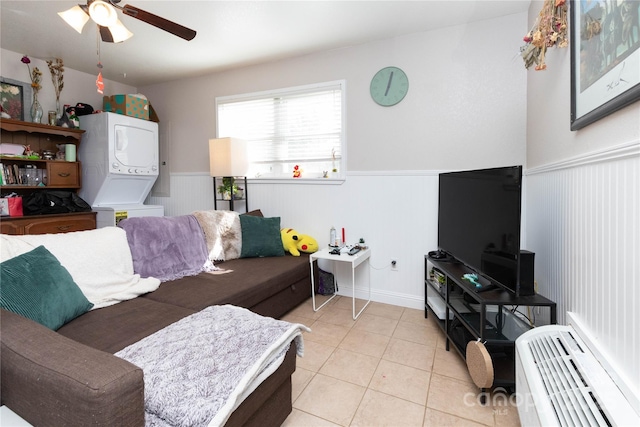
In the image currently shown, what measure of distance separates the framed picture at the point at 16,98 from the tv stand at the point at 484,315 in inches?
175

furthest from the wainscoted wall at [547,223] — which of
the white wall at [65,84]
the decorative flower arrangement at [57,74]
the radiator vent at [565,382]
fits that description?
the decorative flower arrangement at [57,74]

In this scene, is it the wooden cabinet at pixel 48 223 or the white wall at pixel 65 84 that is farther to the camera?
the white wall at pixel 65 84

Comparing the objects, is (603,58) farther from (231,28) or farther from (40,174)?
(40,174)

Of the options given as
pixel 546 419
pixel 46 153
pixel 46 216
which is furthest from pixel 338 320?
pixel 46 153

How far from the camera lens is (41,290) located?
4.52 feet

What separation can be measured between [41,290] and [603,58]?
2.56 meters

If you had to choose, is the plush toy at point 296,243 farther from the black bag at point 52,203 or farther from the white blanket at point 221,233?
the black bag at point 52,203

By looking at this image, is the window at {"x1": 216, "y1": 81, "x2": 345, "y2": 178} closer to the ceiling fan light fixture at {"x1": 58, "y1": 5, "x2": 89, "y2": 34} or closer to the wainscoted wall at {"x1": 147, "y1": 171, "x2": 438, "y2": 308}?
the wainscoted wall at {"x1": 147, "y1": 171, "x2": 438, "y2": 308}

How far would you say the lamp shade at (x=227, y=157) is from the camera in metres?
3.26

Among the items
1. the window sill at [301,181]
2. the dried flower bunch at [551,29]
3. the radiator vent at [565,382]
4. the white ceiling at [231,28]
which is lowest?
the radiator vent at [565,382]

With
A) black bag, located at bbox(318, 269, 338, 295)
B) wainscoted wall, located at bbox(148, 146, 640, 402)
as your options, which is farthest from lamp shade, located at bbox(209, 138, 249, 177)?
black bag, located at bbox(318, 269, 338, 295)

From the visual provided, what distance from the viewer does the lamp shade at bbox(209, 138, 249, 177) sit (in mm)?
3262

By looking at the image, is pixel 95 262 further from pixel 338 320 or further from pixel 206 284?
pixel 338 320

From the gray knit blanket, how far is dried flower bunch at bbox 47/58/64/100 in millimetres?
3609
